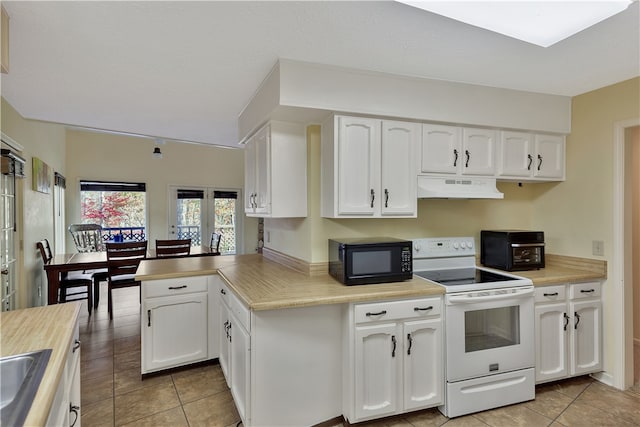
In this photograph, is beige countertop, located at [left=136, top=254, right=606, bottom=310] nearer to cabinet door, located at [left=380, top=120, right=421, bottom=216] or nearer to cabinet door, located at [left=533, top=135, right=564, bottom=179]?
cabinet door, located at [left=380, top=120, right=421, bottom=216]

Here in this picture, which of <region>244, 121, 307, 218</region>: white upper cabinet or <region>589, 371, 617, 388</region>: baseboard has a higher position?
<region>244, 121, 307, 218</region>: white upper cabinet

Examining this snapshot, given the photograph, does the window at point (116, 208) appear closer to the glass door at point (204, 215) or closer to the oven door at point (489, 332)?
the glass door at point (204, 215)

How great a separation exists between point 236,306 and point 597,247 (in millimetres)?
2756

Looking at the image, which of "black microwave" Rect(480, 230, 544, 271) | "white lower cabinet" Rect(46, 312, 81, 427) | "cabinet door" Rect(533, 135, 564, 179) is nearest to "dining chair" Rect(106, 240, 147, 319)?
"white lower cabinet" Rect(46, 312, 81, 427)

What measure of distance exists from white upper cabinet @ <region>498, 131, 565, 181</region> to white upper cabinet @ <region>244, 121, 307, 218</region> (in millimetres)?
1575

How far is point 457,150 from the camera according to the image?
2473 millimetres

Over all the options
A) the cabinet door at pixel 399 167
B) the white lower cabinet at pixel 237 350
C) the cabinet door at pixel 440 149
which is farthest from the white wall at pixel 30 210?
the cabinet door at pixel 440 149

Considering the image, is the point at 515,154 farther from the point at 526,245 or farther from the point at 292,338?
the point at 292,338

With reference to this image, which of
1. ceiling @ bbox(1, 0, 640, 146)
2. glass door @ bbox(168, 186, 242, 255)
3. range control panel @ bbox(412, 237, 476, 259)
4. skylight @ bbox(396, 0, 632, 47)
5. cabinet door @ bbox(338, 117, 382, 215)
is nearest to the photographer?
skylight @ bbox(396, 0, 632, 47)

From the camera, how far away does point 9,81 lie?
2.24 metres

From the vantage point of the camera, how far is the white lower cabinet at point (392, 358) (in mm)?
1896

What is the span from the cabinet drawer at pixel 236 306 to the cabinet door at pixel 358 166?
2.84 ft

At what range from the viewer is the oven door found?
6.71 feet

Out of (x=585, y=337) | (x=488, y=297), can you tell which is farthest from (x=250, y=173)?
(x=585, y=337)
